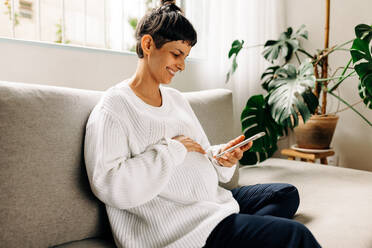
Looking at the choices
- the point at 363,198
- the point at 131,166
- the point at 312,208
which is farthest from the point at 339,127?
the point at 131,166

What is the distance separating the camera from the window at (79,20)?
1.41 m

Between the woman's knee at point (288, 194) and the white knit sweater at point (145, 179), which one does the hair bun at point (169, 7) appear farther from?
the woman's knee at point (288, 194)

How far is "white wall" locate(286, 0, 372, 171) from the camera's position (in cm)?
222

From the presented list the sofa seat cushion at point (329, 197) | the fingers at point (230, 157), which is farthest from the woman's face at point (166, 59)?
the sofa seat cushion at point (329, 197)

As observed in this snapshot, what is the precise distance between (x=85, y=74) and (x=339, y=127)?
6.05 feet

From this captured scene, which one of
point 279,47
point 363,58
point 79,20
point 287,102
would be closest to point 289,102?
point 287,102

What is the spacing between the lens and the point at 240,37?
7.30 feet

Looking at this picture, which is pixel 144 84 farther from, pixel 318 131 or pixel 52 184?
pixel 318 131

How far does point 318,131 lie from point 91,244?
4.96ft

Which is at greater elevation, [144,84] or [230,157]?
[144,84]

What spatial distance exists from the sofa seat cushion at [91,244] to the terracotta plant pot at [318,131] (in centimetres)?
144

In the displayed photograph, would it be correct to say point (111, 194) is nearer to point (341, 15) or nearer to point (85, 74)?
point (85, 74)

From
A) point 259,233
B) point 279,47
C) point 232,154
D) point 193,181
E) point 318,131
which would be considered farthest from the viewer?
point 279,47

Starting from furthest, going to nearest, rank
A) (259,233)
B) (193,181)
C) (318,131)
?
(318,131)
(193,181)
(259,233)
